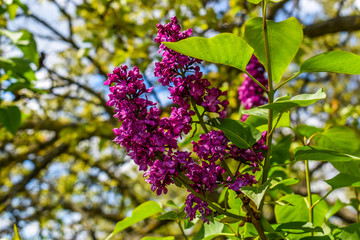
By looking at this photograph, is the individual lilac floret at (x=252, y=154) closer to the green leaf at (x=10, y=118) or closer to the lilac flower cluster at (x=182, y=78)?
the lilac flower cluster at (x=182, y=78)

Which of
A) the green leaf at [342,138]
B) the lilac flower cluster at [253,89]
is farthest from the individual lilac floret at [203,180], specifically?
the lilac flower cluster at [253,89]

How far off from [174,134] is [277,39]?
302mm

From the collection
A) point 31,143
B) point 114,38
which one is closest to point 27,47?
point 114,38

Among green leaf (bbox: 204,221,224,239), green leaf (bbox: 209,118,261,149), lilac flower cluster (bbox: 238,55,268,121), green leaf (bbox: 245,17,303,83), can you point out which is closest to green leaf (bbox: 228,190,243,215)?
green leaf (bbox: 204,221,224,239)

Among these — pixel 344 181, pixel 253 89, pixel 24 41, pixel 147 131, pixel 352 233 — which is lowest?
pixel 352 233

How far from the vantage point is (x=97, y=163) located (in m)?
5.45

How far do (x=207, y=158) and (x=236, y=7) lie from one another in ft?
8.45

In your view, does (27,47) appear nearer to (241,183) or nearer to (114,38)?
(241,183)

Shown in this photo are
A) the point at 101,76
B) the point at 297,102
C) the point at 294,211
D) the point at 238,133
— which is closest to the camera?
the point at 297,102

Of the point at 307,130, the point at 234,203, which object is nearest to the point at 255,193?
the point at 234,203

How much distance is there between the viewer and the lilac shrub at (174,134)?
2.28ft

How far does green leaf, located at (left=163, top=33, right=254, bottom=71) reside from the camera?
0.66 m

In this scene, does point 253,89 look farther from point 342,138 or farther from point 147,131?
point 147,131

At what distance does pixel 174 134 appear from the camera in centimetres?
73
